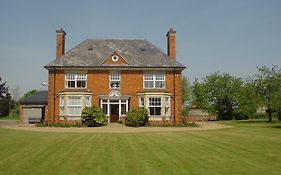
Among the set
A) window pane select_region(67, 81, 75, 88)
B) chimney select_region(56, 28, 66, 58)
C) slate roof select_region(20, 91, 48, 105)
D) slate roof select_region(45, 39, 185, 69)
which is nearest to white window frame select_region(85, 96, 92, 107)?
window pane select_region(67, 81, 75, 88)

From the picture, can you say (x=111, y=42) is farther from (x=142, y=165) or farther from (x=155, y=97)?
(x=142, y=165)

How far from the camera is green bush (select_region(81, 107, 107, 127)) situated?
3603cm

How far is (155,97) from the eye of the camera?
39.2 meters

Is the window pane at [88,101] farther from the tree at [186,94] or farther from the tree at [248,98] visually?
the tree at [186,94]

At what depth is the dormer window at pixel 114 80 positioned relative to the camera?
40.3 m

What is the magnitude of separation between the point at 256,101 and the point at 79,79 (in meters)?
25.0

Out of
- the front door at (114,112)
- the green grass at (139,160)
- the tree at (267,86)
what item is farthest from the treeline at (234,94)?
the green grass at (139,160)

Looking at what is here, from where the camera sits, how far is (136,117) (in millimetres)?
36094

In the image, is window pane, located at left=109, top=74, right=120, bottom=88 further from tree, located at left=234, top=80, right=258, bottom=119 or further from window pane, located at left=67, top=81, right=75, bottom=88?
tree, located at left=234, top=80, right=258, bottom=119

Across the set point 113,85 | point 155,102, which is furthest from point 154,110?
point 113,85

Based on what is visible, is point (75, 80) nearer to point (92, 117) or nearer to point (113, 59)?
point (113, 59)

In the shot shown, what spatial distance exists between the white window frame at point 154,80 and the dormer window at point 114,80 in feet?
10.2

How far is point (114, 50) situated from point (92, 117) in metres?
10.5

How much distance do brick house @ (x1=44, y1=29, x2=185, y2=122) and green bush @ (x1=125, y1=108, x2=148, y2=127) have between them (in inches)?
104
